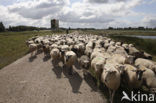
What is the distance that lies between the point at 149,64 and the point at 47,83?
23.3 feet

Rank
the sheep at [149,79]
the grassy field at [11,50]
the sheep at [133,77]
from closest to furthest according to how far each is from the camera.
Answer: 1. the sheep at [133,77]
2. the sheep at [149,79]
3. the grassy field at [11,50]

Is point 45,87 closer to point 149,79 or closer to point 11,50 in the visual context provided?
point 149,79

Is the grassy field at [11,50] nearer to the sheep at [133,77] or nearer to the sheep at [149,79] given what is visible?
the sheep at [133,77]

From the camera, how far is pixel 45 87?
7566 millimetres

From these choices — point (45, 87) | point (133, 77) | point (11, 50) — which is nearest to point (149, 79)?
point (133, 77)

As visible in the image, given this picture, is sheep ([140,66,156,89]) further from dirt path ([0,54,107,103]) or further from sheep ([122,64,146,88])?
dirt path ([0,54,107,103])

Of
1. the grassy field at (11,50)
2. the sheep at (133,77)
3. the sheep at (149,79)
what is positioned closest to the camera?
the sheep at (133,77)

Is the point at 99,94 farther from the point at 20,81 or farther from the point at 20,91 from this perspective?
the point at 20,81

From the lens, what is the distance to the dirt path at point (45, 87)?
6.42 meters

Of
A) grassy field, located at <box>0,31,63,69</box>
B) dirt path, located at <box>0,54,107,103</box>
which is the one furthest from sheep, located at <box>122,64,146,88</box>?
grassy field, located at <box>0,31,63,69</box>

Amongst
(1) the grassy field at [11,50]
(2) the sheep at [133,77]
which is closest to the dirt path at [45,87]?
(2) the sheep at [133,77]

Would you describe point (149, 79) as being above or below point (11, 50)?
above

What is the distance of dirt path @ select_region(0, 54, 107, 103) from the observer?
6416 millimetres

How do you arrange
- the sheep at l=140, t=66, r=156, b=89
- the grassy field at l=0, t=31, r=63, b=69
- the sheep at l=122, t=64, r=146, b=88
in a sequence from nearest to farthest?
the sheep at l=122, t=64, r=146, b=88
the sheep at l=140, t=66, r=156, b=89
the grassy field at l=0, t=31, r=63, b=69
